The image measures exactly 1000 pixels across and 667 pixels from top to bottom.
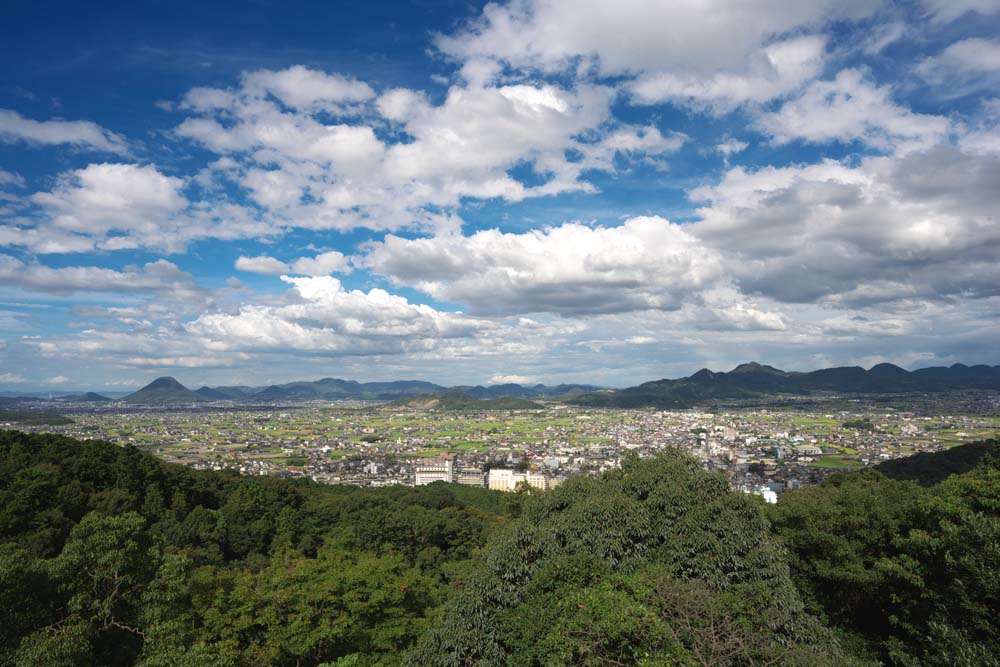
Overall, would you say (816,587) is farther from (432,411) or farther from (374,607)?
(432,411)

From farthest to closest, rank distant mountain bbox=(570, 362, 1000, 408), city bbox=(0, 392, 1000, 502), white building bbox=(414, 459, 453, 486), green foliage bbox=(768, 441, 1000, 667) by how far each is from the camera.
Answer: distant mountain bbox=(570, 362, 1000, 408), white building bbox=(414, 459, 453, 486), city bbox=(0, 392, 1000, 502), green foliage bbox=(768, 441, 1000, 667)

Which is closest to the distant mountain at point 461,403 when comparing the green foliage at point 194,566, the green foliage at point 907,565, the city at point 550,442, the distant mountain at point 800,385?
the distant mountain at point 800,385

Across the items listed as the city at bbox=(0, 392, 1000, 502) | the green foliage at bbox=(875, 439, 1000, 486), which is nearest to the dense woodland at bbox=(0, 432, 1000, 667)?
the city at bbox=(0, 392, 1000, 502)

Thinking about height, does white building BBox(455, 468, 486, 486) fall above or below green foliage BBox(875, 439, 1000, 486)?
below

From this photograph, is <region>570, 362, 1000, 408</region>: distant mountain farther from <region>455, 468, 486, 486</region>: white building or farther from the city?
<region>455, 468, 486, 486</region>: white building

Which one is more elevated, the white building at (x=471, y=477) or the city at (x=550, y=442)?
the city at (x=550, y=442)

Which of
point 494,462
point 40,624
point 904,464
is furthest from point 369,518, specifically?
point 494,462

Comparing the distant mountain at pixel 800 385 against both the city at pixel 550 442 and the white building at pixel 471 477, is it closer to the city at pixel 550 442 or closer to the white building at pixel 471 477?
the city at pixel 550 442
